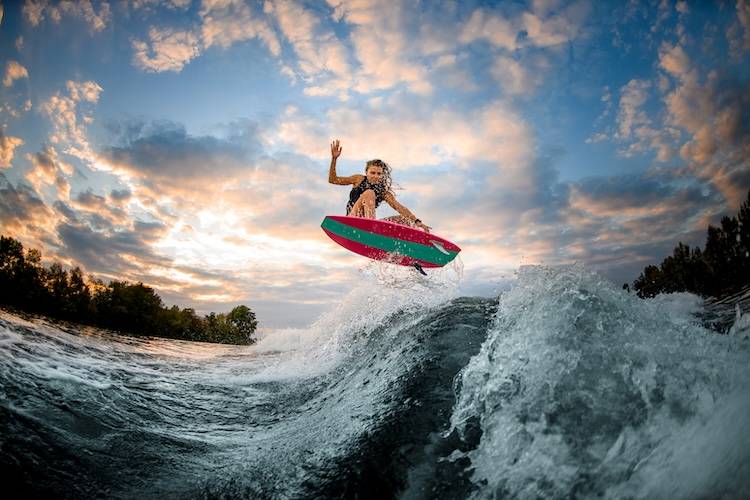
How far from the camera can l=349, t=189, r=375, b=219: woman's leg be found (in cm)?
994

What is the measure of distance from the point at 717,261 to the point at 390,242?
29054 mm

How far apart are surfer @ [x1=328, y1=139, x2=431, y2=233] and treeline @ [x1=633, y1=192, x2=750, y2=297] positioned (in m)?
20.1

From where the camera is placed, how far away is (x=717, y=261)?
25344 millimetres

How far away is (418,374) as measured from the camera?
2.88 m

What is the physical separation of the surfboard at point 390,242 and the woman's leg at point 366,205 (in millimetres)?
529

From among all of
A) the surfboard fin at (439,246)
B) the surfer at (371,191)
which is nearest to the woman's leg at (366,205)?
the surfer at (371,191)

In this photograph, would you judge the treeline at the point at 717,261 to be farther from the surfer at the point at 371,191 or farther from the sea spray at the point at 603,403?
the sea spray at the point at 603,403

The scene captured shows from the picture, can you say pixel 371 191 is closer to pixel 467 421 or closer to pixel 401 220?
pixel 401 220

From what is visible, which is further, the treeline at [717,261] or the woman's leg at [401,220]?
the treeline at [717,261]

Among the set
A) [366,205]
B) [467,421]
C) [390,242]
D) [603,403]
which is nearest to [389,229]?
[390,242]

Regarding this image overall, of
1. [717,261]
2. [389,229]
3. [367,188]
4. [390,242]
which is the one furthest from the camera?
[717,261]

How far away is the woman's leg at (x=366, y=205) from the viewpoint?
9938mm

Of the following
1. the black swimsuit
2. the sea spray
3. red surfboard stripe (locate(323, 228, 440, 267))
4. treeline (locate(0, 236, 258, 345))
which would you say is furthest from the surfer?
treeline (locate(0, 236, 258, 345))

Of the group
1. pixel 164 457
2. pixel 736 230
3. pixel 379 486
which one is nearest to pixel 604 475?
pixel 379 486
